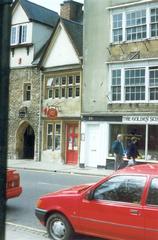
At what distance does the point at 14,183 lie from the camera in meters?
12.1

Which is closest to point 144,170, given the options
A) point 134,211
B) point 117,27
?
point 134,211

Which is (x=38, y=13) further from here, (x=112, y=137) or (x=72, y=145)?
(x=112, y=137)

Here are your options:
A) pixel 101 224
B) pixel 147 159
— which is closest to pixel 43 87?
pixel 147 159

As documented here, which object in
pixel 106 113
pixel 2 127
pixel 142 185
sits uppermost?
pixel 106 113

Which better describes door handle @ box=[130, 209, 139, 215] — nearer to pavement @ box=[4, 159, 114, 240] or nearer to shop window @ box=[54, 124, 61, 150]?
pavement @ box=[4, 159, 114, 240]

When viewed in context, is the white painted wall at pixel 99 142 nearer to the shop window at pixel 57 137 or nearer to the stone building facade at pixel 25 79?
the shop window at pixel 57 137

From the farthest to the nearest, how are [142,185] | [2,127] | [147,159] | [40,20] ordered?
[40,20], [147,159], [142,185], [2,127]

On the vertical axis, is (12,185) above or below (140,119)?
below

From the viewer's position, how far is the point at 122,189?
7.41 m

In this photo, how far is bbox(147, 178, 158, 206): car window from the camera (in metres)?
6.96

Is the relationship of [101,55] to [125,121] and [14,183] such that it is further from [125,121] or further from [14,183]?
[14,183]

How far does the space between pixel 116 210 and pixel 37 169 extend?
60.8 feet

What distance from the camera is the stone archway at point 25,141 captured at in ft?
105

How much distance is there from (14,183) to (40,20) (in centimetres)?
2232
